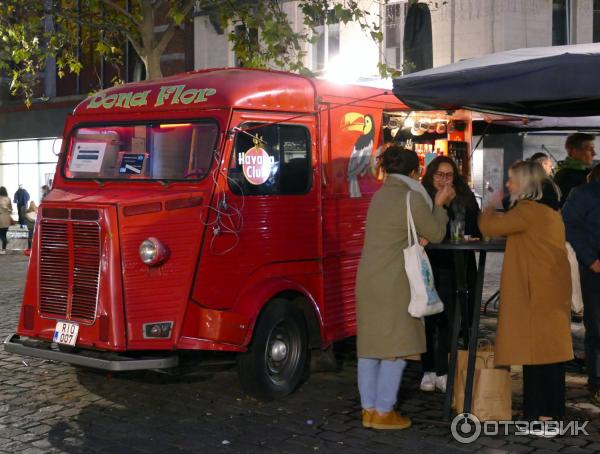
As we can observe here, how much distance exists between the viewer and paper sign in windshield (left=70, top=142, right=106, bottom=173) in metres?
7.29

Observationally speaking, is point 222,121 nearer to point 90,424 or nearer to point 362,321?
point 362,321

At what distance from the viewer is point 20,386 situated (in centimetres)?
740

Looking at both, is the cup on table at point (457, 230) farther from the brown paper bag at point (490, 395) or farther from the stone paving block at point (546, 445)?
the stone paving block at point (546, 445)

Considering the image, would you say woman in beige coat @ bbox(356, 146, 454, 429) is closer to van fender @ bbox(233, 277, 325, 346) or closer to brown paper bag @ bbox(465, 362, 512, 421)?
brown paper bag @ bbox(465, 362, 512, 421)

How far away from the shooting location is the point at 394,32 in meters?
18.2

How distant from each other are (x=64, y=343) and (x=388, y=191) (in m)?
2.65

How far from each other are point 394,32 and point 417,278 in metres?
13.3

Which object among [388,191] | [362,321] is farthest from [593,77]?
[362,321]

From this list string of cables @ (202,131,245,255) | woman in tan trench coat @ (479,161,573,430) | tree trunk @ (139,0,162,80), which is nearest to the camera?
woman in tan trench coat @ (479,161,573,430)

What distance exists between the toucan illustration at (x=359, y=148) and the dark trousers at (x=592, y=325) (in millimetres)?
2142

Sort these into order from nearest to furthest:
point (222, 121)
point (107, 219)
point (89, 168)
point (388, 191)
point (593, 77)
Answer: point (593, 77) < point (388, 191) < point (107, 219) < point (222, 121) < point (89, 168)

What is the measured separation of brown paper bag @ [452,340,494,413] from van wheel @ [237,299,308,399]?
1360 millimetres

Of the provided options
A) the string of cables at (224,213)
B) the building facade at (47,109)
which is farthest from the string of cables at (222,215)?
the building facade at (47,109)

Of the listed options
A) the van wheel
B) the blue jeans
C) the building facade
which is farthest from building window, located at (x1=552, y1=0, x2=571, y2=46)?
the blue jeans
